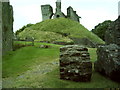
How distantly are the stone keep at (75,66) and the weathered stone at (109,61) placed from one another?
4.56 feet

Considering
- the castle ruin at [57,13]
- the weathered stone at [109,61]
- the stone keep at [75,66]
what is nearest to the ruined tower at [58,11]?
the castle ruin at [57,13]

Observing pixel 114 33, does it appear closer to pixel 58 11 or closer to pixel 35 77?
pixel 35 77

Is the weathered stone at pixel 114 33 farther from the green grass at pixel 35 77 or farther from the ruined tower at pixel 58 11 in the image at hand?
the ruined tower at pixel 58 11

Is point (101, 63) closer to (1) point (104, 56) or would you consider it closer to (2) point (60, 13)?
(1) point (104, 56)

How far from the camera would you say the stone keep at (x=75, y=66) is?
439 inches

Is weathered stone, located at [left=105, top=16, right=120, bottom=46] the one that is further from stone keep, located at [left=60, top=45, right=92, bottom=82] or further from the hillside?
the hillside

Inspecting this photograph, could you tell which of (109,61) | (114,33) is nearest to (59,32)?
(114,33)

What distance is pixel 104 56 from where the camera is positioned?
12.6 metres

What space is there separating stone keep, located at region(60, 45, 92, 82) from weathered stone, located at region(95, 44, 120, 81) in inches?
54.7

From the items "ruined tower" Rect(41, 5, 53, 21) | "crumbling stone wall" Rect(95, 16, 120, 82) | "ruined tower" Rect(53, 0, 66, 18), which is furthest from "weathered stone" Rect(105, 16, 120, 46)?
"ruined tower" Rect(41, 5, 53, 21)

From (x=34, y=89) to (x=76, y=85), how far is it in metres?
2.36

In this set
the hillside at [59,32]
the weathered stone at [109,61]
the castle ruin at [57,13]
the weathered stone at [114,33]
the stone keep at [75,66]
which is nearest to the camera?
the stone keep at [75,66]

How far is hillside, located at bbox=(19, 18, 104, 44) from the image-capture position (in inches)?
2403

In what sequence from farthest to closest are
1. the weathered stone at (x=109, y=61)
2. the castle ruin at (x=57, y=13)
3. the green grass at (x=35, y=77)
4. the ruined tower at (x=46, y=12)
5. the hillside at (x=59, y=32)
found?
1. the ruined tower at (x=46, y=12)
2. the castle ruin at (x=57, y=13)
3. the hillside at (x=59, y=32)
4. the weathered stone at (x=109, y=61)
5. the green grass at (x=35, y=77)
